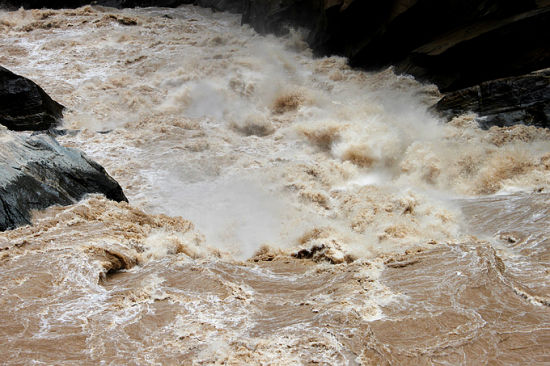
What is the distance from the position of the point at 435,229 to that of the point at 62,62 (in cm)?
1534

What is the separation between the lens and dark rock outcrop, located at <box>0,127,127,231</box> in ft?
18.9

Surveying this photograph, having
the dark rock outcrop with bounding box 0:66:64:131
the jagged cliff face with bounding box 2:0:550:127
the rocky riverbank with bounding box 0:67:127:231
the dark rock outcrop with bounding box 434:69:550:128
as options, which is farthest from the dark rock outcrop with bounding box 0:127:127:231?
the jagged cliff face with bounding box 2:0:550:127

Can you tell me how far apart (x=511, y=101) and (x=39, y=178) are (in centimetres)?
1017

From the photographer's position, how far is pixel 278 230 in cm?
758

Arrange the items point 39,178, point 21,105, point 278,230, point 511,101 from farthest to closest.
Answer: point 21,105, point 511,101, point 278,230, point 39,178

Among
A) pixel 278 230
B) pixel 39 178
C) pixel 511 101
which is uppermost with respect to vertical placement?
pixel 511 101

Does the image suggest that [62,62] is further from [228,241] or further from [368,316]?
[368,316]

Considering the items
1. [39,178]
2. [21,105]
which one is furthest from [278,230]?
[21,105]

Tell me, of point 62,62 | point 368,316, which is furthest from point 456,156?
point 62,62

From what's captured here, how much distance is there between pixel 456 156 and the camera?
9.00 metres

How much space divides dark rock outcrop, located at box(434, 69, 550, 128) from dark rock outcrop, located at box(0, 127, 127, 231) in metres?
8.63

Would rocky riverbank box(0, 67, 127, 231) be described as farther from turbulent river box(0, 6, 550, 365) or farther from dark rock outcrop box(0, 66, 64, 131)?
dark rock outcrop box(0, 66, 64, 131)

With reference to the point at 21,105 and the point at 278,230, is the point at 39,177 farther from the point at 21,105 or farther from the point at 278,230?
the point at 21,105

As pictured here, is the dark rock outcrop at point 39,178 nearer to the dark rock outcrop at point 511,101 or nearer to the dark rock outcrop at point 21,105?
the dark rock outcrop at point 21,105
